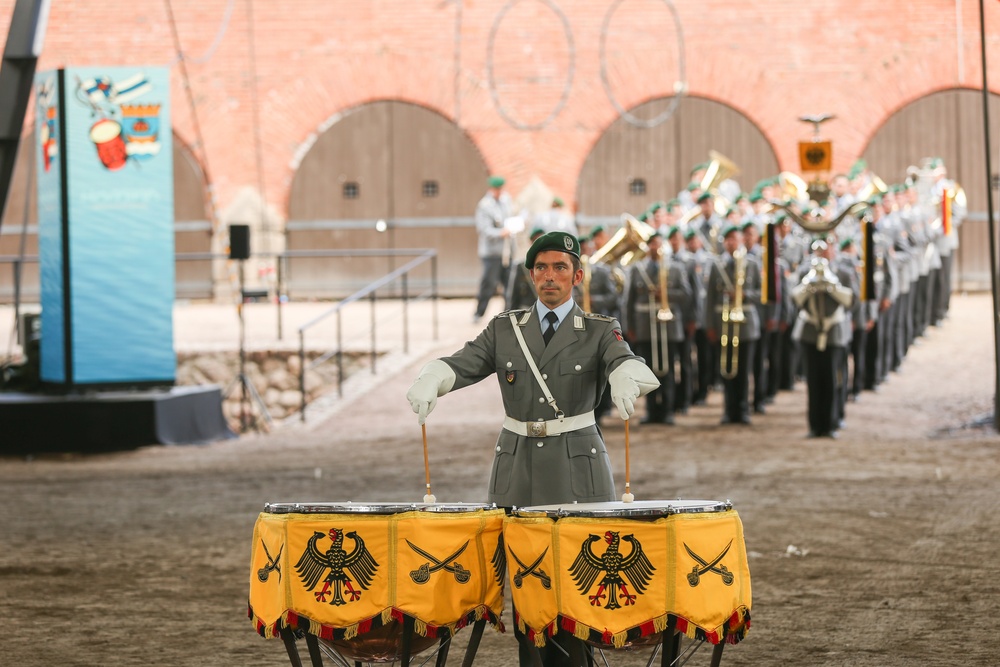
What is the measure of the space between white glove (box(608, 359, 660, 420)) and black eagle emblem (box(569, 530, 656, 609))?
1.52ft

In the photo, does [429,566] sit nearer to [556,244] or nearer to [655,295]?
[556,244]

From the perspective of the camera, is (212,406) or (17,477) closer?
(17,477)

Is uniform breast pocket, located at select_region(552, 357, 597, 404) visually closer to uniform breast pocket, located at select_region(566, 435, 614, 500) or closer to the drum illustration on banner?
uniform breast pocket, located at select_region(566, 435, 614, 500)

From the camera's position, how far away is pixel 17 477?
12.4 metres

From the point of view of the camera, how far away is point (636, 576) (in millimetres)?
4457

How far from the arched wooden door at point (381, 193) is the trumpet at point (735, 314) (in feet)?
31.3

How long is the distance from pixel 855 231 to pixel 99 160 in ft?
27.5

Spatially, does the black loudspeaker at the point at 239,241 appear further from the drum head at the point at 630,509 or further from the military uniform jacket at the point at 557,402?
the drum head at the point at 630,509

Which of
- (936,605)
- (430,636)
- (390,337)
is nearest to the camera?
(430,636)

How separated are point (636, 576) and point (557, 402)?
0.91 metres

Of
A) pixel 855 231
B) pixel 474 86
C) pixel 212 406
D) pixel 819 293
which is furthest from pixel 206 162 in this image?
pixel 819 293

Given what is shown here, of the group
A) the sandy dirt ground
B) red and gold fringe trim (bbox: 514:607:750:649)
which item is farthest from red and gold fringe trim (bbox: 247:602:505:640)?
the sandy dirt ground

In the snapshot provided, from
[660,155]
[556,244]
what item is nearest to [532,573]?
[556,244]

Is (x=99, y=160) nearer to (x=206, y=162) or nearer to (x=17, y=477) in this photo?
(x=17, y=477)
